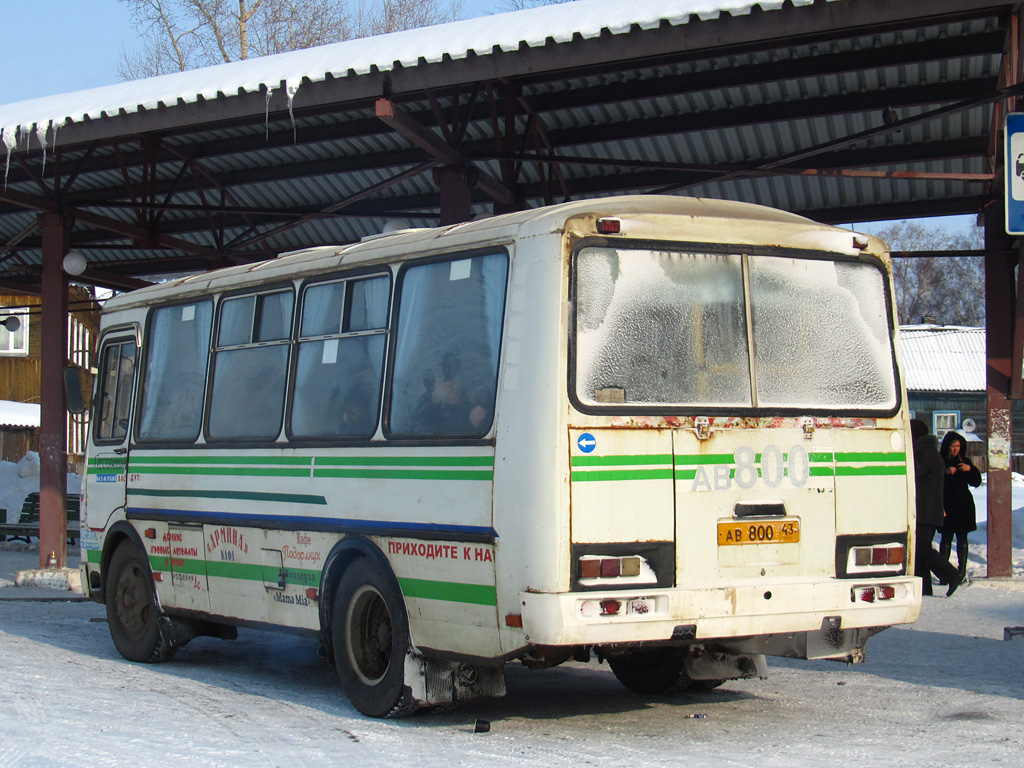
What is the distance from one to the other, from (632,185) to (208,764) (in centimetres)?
1086

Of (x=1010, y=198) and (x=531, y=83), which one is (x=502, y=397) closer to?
(x=1010, y=198)

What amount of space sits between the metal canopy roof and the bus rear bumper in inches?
185

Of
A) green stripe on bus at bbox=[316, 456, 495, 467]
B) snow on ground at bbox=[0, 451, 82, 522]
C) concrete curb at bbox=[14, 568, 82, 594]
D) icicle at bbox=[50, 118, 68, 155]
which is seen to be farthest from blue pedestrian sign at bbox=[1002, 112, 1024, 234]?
snow on ground at bbox=[0, 451, 82, 522]

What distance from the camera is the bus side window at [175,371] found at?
920cm

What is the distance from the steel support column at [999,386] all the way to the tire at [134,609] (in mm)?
9742

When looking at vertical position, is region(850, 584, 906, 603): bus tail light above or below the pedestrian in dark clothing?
below

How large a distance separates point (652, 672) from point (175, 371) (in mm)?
4123

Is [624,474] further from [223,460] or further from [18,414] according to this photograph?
[18,414]

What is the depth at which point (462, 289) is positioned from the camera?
22.8 feet

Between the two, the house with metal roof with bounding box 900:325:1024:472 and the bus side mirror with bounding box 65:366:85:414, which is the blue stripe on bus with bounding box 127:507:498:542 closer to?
the bus side mirror with bounding box 65:366:85:414

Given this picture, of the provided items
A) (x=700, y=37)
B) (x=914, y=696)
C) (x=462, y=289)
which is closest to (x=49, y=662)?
(x=462, y=289)

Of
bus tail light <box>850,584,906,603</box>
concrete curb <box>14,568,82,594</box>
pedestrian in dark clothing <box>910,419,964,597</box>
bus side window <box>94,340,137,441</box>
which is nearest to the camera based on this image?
bus tail light <box>850,584,906,603</box>

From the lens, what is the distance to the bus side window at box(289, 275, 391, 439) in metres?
7.51

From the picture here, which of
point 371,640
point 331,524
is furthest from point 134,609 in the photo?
point 371,640
